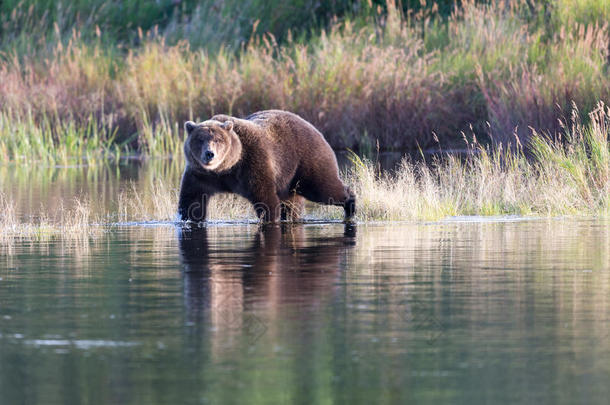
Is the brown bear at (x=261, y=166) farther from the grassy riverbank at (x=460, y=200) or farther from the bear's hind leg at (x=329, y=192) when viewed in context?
the grassy riverbank at (x=460, y=200)

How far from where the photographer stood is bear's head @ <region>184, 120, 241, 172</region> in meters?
14.0

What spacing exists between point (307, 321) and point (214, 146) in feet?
19.9

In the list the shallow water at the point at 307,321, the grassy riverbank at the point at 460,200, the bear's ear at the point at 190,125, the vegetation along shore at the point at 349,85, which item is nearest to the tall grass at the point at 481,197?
the grassy riverbank at the point at 460,200

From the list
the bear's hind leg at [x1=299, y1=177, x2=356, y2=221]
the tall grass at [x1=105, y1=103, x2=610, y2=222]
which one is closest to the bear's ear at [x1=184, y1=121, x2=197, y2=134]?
the tall grass at [x1=105, y1=103, x2=610, y2=222]

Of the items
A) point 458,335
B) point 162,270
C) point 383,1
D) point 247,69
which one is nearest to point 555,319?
point 458,335

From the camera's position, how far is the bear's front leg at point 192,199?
14602 mm

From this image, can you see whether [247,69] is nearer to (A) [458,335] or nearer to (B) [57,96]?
(B) [57,96]

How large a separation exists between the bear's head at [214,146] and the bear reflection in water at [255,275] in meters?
0.73

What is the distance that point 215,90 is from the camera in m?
26.9

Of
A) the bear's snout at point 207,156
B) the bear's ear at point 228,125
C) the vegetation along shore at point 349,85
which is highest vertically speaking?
the vegetation along shore at point 349,85

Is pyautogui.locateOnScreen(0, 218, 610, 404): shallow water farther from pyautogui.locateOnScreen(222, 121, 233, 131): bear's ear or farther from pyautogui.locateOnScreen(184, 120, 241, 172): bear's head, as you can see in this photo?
pyautogui.locateOnScreen(222, 121, 233, 131): bear's ear

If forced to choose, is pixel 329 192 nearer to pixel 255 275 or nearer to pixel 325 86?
pixel 255 275

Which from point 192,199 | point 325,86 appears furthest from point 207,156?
point 325,86

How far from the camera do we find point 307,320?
811cm
